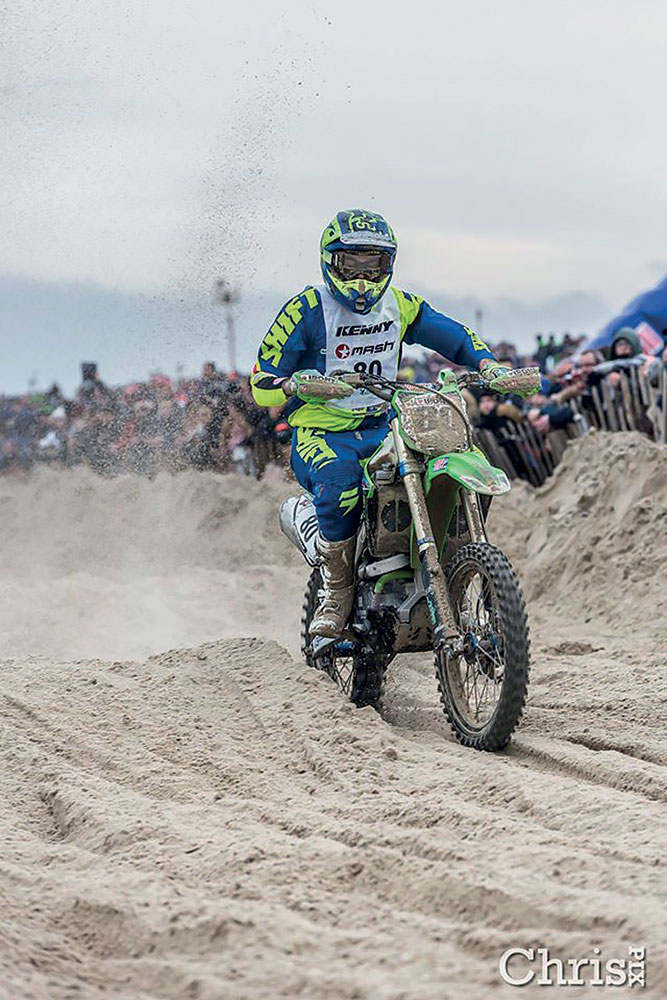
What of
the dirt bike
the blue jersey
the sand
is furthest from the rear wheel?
the blue jersey

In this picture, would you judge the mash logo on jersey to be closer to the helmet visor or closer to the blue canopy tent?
the helmet visor

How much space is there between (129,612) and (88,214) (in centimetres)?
336

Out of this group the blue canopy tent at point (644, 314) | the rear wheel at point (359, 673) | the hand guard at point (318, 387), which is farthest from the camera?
the blue canopy tent at point (644, 314)

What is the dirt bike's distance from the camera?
5543 mm

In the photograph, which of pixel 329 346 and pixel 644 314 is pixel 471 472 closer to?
pixel 329 346

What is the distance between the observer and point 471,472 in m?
5.74

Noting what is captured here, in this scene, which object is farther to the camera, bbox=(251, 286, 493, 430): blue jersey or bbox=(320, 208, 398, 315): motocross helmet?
bbox=(251, 286, 493, 430): blue jersey

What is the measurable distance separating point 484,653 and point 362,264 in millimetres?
1994

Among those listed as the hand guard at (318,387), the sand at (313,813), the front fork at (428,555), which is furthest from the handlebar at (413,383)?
the sand at (313,813)

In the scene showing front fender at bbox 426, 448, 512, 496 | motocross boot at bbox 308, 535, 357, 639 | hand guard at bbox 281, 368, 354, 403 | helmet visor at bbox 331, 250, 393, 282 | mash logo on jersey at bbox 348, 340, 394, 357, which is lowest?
motocross boot at bbox 308, 535, 357, 639

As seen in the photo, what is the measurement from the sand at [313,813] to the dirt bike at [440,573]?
0.21 meters

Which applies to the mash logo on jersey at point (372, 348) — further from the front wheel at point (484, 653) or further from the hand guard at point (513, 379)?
the front wheel at point (484, 653)

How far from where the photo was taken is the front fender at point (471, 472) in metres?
5.66

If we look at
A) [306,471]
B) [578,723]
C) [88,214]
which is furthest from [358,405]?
[88,214]
